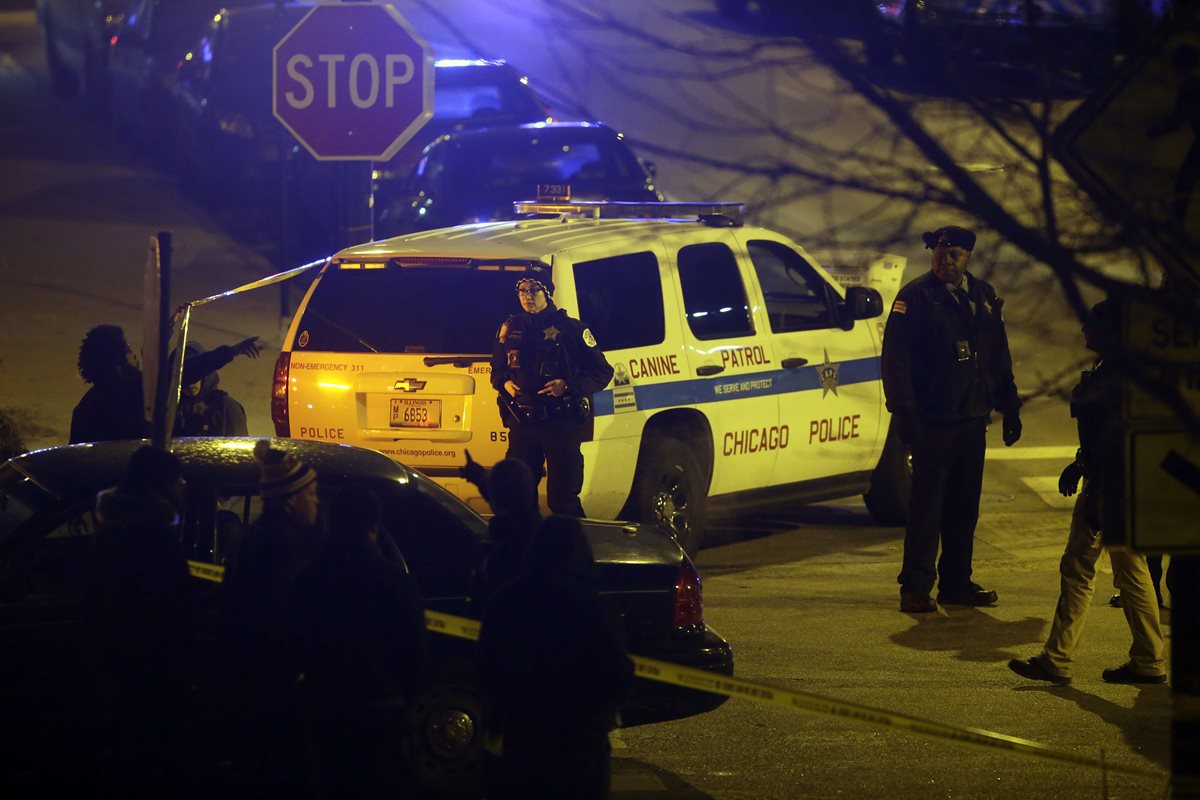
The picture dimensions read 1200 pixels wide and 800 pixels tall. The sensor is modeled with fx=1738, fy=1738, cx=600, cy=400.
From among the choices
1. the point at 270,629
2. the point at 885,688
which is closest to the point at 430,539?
the point at 270,629

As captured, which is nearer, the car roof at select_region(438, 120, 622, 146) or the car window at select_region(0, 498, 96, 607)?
the car window at select_region(0, 498, 96, 607)

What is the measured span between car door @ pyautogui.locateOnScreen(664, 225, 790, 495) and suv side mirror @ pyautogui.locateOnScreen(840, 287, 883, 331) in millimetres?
734

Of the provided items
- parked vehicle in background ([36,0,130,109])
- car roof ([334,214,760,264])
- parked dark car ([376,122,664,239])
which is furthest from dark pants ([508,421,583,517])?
A: parked vehicle in background ([36,0,130,109])

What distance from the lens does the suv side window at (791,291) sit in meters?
10.9

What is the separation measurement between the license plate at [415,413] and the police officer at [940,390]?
8.13 ft

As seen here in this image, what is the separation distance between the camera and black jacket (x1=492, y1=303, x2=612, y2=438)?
9.20 metres

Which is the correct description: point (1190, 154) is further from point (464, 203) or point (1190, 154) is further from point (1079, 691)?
point (464, 203)

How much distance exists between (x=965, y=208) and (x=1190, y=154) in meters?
0.67

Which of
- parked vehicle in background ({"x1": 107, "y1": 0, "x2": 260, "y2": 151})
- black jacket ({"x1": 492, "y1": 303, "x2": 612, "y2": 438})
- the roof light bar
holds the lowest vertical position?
black jacket ({"x1": 492, "y1": 303, "x2": 612, "y2": 438})

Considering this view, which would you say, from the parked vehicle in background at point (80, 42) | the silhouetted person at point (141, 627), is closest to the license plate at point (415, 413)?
the silhouetted person at point (141, 627)

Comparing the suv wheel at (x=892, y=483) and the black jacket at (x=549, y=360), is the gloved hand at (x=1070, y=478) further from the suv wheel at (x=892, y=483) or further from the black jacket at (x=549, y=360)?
the suv wheel at (x=892, y=483)

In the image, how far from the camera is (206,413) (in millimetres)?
9531

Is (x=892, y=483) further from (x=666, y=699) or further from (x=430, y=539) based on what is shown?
(x=430, y=539)

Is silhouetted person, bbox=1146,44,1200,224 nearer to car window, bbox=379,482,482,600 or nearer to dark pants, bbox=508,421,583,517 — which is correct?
car window, bbox=379,482,482,600
